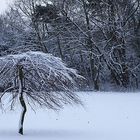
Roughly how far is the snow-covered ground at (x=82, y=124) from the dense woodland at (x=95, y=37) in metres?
14.1

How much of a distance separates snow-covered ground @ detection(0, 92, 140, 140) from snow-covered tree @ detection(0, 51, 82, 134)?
101 cm

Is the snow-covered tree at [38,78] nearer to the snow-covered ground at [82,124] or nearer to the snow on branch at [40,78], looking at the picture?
the snow on branch at [40,78]

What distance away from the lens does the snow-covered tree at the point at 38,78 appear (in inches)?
521

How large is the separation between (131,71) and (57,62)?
24948mm

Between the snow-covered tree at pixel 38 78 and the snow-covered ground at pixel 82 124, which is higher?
the snow-covered tree at pixel 38 78

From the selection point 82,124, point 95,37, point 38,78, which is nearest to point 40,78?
point 38,78

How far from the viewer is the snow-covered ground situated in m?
13.3

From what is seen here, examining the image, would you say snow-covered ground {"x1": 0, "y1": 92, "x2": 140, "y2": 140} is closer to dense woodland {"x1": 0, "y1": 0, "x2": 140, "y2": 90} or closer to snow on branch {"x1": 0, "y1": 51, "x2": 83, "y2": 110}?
snow on branch {"x1": 0, "y1": 51, "x2": 83, "y2": 110}

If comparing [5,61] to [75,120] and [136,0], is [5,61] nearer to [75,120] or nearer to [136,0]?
[75,120]

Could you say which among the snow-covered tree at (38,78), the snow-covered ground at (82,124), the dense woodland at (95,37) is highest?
the dense woodland at (95,37)

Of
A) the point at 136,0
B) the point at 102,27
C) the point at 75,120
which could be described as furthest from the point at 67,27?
the point at 75,120

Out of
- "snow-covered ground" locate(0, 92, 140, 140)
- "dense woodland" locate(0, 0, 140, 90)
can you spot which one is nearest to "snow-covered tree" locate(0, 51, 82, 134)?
"snow-covered ground" locate(0, 92, 140, 140)

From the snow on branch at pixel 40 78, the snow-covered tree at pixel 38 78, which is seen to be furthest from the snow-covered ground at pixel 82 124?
the snow on branch at pixel 40 78

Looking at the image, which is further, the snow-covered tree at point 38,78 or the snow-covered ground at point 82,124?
the snow-covered ground at point 82,124
